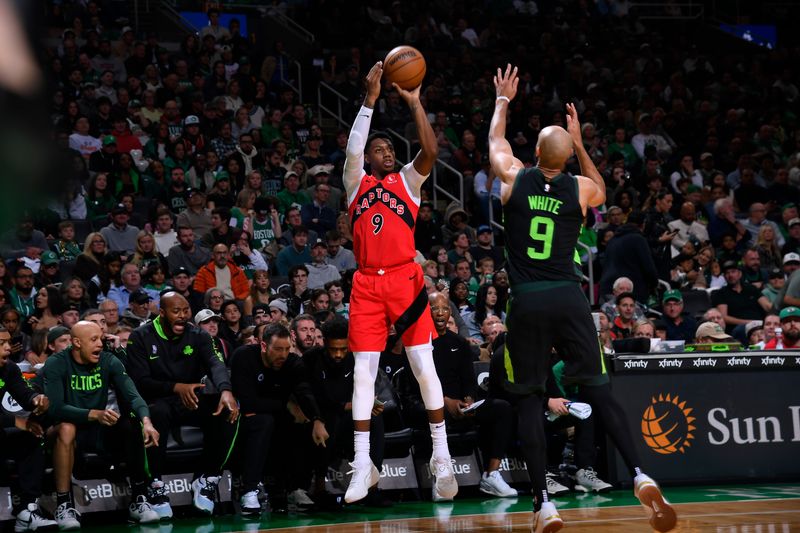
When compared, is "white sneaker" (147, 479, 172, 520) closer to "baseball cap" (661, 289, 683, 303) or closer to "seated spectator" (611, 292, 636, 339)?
"seated spectator" (611, 292, 636, 339)

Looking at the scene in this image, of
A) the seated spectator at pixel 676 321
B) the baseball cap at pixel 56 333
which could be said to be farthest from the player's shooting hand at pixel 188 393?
the seated spectator at pixel 676 321

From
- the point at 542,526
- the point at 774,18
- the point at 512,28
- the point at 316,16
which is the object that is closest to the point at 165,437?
the point at 542,526

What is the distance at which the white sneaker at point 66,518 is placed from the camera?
823cm

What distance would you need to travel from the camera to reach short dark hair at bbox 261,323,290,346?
9117 millimetres

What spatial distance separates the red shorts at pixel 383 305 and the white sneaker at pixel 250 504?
2.12 m

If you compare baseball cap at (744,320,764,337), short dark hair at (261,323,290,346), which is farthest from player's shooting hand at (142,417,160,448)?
baseball cap at (744,320,764,337)

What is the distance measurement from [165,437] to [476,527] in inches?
115

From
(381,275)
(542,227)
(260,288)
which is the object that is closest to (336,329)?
(381,275)

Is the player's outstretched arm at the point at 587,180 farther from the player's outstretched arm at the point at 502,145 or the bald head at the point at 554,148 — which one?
the player's outstretched arm at the point at 502,145

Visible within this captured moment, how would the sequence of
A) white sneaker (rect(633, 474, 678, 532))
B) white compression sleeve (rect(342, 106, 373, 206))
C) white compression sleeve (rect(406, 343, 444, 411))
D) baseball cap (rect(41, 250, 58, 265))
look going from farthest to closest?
baseball cap (rect(41, 250, 58, 265)), white compression sleeve (rect(406, 343, 444, 411)), white compression sleeve (rect(342, 106, 373, 206)), white sneaker (rect(633, 474, 678, 532))

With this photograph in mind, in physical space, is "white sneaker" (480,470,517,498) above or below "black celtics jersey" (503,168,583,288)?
below

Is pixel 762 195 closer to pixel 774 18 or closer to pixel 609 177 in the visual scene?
pixel 609 177

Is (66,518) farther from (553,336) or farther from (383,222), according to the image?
(553,336)

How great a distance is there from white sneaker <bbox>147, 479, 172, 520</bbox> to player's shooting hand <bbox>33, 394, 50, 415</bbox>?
108 centimetres
